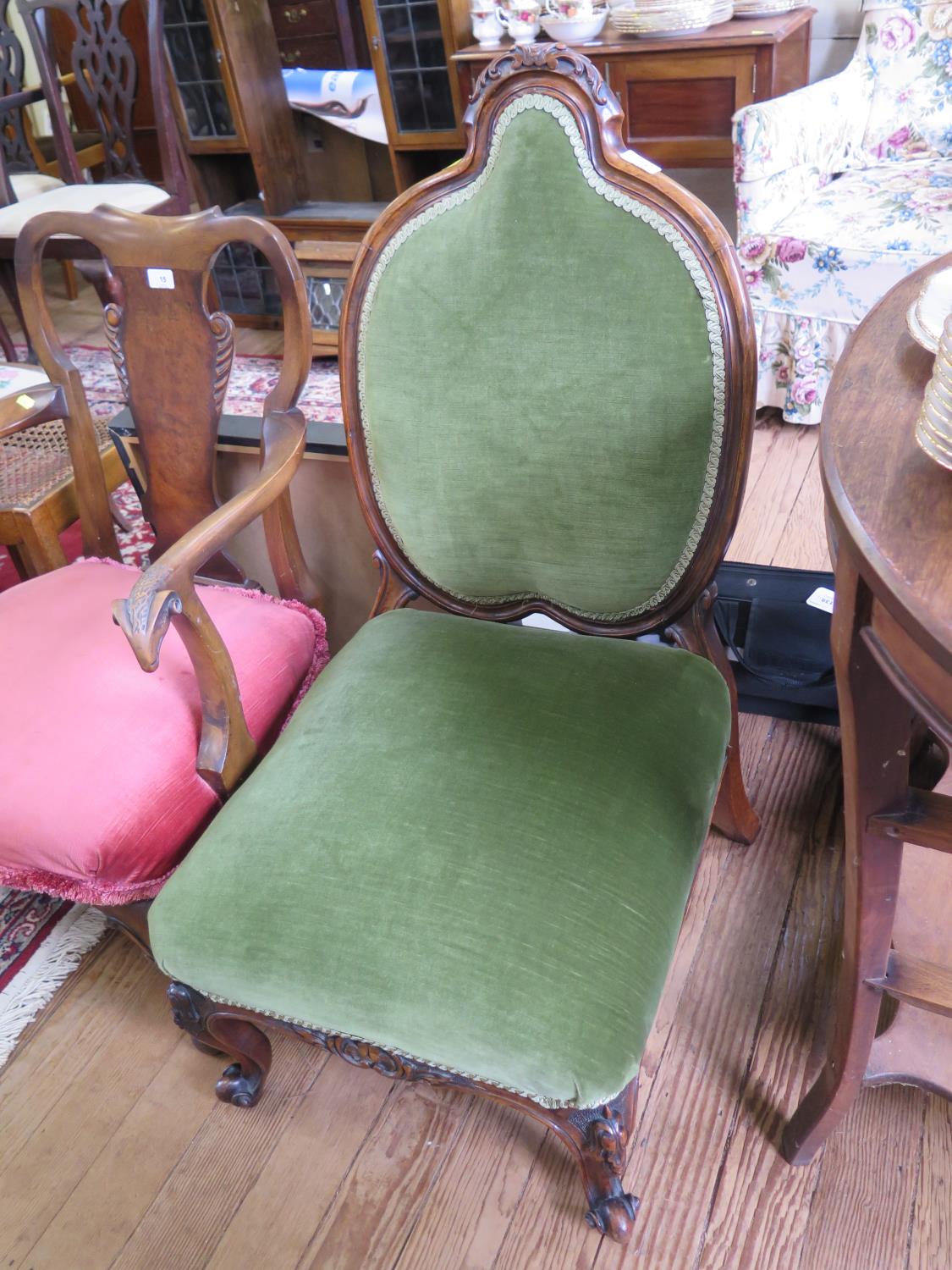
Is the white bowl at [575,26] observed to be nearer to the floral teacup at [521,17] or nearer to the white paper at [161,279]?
the floral teacup at [521,17]

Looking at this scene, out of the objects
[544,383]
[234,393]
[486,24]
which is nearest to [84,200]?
[234,393]

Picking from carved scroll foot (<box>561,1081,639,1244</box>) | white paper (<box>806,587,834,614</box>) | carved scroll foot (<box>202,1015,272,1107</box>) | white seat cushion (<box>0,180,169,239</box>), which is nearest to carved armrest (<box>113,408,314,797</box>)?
carved scroll foot (<box>202,1015,272,1107</box>)

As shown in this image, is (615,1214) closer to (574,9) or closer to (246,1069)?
(246,1069)

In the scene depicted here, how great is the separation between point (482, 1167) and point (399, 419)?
0.81 metres

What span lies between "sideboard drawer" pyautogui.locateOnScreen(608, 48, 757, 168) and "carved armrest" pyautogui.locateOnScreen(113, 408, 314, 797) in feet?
5.10

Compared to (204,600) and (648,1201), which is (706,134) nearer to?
(204,600)

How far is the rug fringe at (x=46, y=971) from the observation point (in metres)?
1.26

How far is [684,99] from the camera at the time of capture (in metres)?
2.29

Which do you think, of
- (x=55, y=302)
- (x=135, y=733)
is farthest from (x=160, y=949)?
(x=55, y=302)

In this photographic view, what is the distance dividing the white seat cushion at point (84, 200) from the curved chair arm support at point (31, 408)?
1563 millimetres

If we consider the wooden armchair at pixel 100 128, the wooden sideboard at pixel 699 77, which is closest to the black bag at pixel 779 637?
the wooden sideboard at pixel 699 77

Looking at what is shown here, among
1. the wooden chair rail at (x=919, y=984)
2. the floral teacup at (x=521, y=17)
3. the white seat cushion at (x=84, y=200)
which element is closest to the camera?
the wooden chair rail at (x=919, y=984)

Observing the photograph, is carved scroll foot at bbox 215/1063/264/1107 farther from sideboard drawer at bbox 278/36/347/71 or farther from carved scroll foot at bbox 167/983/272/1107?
sideboard drawer at bbox 278/36/347/71

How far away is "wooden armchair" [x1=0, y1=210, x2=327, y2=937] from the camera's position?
1023mm
